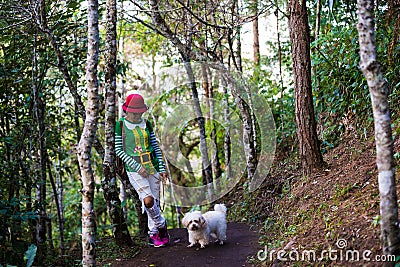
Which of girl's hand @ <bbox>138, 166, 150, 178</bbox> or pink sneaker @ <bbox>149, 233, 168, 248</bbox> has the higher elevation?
girl's hand @ <bbox>138, 166, 150, 178</bbox>

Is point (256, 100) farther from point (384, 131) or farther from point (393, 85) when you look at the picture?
A: point (384, 131)

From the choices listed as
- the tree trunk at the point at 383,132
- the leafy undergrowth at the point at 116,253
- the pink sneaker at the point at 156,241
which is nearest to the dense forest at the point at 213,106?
the tree trunk at the point at 383,132

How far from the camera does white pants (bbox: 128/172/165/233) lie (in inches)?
248

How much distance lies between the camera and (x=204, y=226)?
6.07m

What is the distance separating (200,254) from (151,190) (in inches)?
48.0

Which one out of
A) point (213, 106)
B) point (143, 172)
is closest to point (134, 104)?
point (143, 172)

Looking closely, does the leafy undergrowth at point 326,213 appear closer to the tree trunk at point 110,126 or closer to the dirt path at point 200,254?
the dirt path at point 200,254

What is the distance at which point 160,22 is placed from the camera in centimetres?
822

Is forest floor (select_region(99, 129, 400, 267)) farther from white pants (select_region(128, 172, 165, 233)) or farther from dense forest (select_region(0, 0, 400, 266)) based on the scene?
white pants (select_region(128, 172, 165, 233))

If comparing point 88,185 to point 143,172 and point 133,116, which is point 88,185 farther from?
point 133,116

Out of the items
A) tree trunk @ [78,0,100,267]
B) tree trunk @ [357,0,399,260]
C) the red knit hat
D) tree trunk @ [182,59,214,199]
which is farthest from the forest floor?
tree trunk @ [182,59,214,199]

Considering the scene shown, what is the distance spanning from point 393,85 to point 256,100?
14.4 ft

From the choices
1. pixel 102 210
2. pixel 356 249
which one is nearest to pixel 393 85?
pixel 356 249

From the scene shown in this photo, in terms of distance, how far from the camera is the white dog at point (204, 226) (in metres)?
5.99
